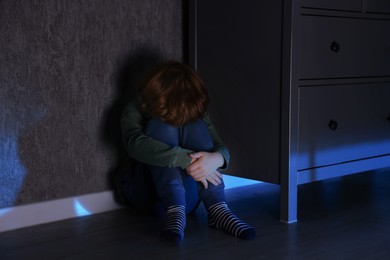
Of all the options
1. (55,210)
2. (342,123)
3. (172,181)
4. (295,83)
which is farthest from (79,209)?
(342,123)

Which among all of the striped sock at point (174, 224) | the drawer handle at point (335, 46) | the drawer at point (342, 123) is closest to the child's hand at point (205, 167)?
the striped sock at point (174, 224)

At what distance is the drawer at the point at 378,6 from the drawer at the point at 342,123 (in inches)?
9.6

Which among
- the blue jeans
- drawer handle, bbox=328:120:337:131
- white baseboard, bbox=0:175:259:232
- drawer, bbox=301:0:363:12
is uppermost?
drawer, bbox=301:0:363:12

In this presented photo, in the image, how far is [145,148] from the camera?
5.14 feet

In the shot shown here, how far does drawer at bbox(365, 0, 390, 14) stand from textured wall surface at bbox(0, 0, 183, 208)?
0.66 meters

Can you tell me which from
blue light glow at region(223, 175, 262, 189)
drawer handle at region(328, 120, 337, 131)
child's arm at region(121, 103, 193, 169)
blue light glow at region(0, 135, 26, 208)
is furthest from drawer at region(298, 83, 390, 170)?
blue light glow at region(0, 135, 26, 208)

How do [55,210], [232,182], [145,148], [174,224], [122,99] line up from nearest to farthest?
[174,224] → [145,148] → [55,210] → [122,99] → [232,182]

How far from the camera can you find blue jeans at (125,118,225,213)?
155 cm

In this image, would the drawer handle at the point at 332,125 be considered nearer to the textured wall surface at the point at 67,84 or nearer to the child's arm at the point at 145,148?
the child's arm at the point at 145,148

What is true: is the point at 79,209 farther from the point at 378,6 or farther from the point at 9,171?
the point at 378,6

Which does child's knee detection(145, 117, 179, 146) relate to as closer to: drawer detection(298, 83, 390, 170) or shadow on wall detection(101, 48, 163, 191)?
shadow on wall detection(101, 48, 163, 191)

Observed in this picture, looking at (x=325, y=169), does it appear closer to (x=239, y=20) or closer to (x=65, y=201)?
(x=239, y=20)

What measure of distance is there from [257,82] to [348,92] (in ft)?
1.00

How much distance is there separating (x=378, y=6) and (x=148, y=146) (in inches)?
35.4
